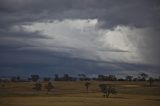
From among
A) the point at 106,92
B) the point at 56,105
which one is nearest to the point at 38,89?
the point at 106,92

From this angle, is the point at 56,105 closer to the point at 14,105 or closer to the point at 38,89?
the point at 14,105

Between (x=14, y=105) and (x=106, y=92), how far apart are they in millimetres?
73694

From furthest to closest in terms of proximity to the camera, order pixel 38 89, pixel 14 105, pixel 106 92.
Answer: pixel 38 89, pixel 106 92, pixel 14 105

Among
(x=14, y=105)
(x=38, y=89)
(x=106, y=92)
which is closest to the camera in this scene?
(x=14, y=105)

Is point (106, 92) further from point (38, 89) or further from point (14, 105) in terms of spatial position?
point (14, 105)

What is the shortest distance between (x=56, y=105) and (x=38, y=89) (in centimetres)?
10778

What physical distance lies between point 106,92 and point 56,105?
6765cm

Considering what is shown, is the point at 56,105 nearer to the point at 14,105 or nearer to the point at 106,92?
the point at 14,105

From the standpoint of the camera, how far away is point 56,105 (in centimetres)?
8225

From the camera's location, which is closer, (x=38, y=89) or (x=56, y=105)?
(x=56, y=105)

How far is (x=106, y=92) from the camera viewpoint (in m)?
147

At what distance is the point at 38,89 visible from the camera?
618 ft

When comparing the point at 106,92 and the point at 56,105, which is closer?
the point at 56,105

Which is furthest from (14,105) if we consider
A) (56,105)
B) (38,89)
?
(38,89)
